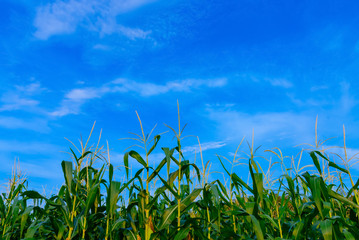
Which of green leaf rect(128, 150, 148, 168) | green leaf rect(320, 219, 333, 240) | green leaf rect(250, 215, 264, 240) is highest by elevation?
green leaf rect(128, 150, 148, 168)

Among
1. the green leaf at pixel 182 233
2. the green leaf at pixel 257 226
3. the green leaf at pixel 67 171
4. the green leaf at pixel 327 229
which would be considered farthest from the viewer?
the green leaf at pixel 67 171

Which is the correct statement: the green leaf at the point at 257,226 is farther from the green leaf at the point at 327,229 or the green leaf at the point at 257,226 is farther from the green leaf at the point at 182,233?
the green leaf at the point at 182,233

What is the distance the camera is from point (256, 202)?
358 centimetres

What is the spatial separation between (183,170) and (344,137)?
1981 millimetres

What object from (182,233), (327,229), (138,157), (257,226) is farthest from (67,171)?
(327,229)

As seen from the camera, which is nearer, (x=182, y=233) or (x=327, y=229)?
(x=327, y=229)

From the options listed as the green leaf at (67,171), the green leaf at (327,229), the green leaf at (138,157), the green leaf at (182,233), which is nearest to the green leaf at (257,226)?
the green leaf at (327,229)

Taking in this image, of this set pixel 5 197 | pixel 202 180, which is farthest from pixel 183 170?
pixel 5 197

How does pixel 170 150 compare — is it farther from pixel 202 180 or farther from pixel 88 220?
pixel 88 220

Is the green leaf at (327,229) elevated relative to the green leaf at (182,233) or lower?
lower

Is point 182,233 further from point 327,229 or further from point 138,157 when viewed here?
point 327,229

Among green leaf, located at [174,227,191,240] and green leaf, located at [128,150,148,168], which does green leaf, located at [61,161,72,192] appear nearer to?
green leaf, located at [128,150,148,168]

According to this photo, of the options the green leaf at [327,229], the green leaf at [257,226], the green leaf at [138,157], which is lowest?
the green leaf at [327,229]

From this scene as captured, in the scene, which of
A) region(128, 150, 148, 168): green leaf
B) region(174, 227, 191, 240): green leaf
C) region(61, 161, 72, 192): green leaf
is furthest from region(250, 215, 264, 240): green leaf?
region(61, 161, 72, 192): green leaf
